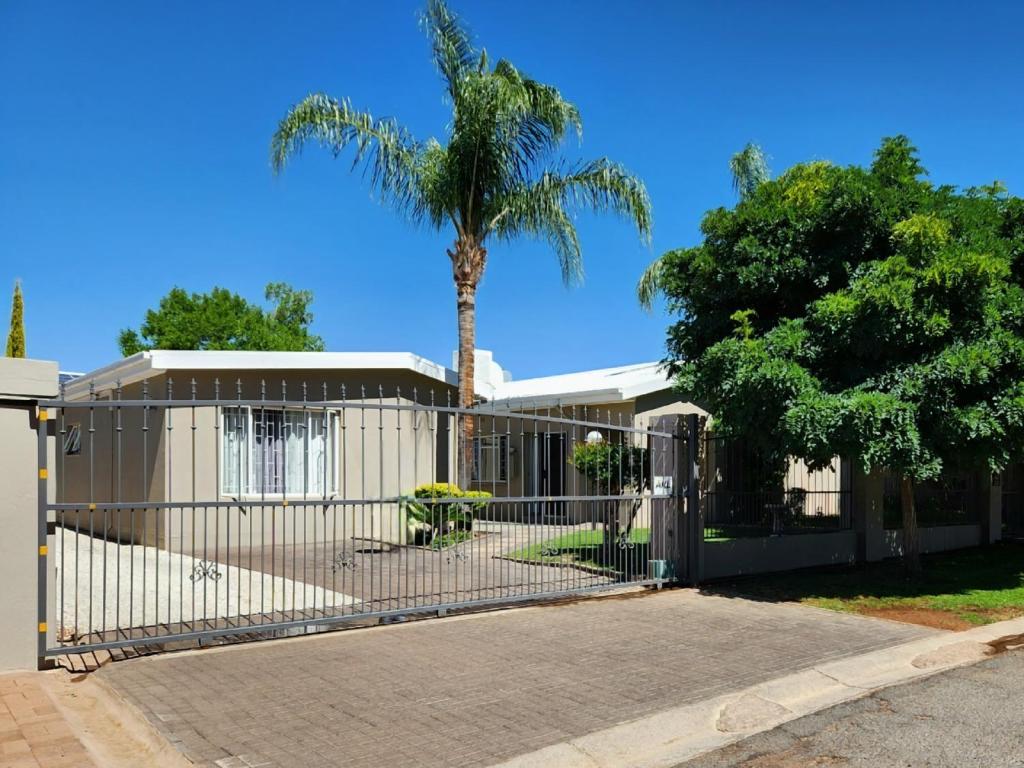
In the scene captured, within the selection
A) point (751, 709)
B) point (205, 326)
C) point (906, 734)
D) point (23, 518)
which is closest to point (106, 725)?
point (23, 518)

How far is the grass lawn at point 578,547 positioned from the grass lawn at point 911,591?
110cm

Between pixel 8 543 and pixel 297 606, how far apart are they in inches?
148

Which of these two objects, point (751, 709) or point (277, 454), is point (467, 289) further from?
point (751, 709)

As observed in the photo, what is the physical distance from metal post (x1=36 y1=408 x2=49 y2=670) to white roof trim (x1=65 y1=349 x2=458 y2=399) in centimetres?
712

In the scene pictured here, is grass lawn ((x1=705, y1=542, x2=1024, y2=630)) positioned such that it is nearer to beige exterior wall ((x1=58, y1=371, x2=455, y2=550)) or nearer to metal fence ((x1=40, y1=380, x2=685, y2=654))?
metal fence ((x1=40, y1=380, x2=685, y2=654))

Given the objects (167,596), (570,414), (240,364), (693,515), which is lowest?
(167,596)

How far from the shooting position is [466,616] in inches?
363

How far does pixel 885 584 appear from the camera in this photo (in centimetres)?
1163

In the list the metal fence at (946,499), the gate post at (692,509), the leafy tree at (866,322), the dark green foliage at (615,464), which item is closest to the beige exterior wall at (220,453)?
the dark green foliage at (615,464)

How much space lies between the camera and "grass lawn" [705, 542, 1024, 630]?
32.2ft

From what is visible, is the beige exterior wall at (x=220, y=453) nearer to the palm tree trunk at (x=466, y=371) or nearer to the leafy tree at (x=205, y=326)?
the palm tree trunk at (x=466, y=371)

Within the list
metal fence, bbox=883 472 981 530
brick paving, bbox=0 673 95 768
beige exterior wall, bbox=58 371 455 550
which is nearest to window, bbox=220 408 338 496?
beige exterior wall, bbox=58 371 455 550

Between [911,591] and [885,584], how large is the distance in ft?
1.64

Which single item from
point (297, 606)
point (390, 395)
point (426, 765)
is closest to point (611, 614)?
point (297, 606)
